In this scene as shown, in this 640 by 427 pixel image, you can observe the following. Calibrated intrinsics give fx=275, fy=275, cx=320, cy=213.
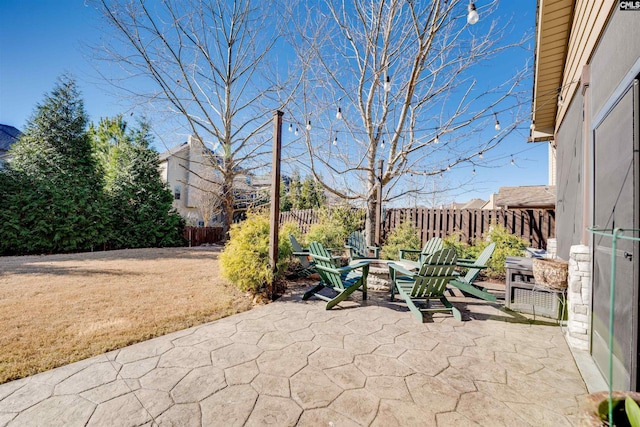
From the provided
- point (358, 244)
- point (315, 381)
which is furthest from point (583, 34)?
point (315, 381)

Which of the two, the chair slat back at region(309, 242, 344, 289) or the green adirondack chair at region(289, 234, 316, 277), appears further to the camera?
the green adirondack chair at region(289, 234, 316, 277)

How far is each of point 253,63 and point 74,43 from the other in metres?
5.24

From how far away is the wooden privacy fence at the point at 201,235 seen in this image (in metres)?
Answer: 14.2

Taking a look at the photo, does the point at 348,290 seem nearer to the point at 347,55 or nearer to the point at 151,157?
the point at 347,55

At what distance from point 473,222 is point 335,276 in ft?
21.3

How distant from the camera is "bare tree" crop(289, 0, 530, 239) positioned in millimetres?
6410

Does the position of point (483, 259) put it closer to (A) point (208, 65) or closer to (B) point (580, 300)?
(B) point (580, 300)

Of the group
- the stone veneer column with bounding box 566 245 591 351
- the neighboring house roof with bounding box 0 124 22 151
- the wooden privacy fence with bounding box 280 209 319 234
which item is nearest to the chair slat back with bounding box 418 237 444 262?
the stone veneer column with bounding box 566 245 591 351

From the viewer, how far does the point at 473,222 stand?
868cm

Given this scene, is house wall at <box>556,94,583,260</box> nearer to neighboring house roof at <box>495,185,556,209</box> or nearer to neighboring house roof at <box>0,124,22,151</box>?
neighboring house roof at <box>495,185,556,209</box>

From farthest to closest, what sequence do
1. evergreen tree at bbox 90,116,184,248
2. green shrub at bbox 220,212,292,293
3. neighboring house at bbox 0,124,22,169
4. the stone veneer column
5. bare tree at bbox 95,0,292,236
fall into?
1. neighboring house at bbox 0,124,22,169
2. evergreen tree at bbox 90,116,184,248
3. bare tree at bbox 95,0,292,236
4. green shrub at bbox 220,212,292,293
5. the stone veneer column

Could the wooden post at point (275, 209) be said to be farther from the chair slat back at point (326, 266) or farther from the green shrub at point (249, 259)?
the chair slat back at point (326, 266)

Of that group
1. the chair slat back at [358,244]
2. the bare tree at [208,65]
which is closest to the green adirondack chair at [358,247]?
the chair slat back at [358,244]

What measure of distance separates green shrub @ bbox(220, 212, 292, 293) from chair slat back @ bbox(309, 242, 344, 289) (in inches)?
30.2
